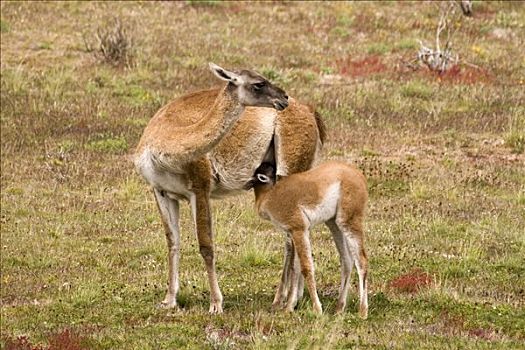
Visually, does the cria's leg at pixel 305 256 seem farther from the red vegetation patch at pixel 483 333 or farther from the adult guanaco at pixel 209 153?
the red vegetation patch at pixel 483 333

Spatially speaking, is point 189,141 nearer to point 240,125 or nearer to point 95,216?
point 240,125

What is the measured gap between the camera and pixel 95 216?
15.0 m

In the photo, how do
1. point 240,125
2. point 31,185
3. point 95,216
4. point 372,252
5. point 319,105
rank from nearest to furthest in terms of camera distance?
point 240,125
point 372,252
point 95,216
point 31,185
point 319,105

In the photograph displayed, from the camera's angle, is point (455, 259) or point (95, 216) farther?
point (95, 216)

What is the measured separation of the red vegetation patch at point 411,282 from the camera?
1091 cm

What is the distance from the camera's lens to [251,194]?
15961 mm

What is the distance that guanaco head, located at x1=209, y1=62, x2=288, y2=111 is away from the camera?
31.3ft

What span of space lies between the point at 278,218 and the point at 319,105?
38.1 feet

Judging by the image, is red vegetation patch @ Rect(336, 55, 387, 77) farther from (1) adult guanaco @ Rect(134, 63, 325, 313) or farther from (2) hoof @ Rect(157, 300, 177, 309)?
(2) hoof @ Rect(157, 300, 177, 309)

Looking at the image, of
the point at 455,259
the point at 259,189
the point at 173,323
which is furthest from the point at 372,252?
the point at 173,323

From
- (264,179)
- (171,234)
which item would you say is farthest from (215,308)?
(264,179)

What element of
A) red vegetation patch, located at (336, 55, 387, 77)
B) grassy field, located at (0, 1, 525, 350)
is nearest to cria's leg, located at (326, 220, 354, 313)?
grassy field, located at (0, 1, 525, 350)

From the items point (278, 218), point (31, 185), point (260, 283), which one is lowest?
A: point (31, 185)

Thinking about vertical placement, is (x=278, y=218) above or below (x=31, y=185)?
above
